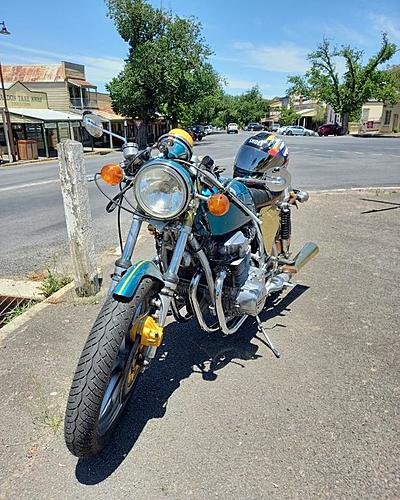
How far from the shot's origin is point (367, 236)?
21.1 feet

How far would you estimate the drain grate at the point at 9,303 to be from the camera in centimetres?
422

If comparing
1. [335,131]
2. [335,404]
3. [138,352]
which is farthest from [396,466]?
[335,131]

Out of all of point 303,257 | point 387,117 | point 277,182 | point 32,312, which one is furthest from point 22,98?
point 387,117

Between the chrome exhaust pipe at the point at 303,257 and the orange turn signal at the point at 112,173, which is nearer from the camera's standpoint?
the orange turn signal at the point at 112,173

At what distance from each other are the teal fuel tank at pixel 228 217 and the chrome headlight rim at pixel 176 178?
13.4 inches

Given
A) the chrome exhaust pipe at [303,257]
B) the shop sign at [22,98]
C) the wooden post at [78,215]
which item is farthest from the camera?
the shop sign at [22,98]

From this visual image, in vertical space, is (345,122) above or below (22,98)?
below

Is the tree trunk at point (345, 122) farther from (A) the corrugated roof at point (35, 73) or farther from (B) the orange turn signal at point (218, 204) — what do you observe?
(B) the orange turn signal at point (218, 204)

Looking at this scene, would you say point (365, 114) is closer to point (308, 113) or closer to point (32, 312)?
point (308, 113)

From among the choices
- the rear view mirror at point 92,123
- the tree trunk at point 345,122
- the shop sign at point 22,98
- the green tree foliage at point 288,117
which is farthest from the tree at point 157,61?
the green tree foliage at point 288,117

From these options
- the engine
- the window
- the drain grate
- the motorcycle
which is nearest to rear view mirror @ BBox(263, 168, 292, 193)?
the motorcycle

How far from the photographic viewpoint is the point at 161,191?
234cm

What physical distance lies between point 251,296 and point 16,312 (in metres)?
2.52

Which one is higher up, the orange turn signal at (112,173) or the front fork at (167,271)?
the orange turn signal at (112,173)
